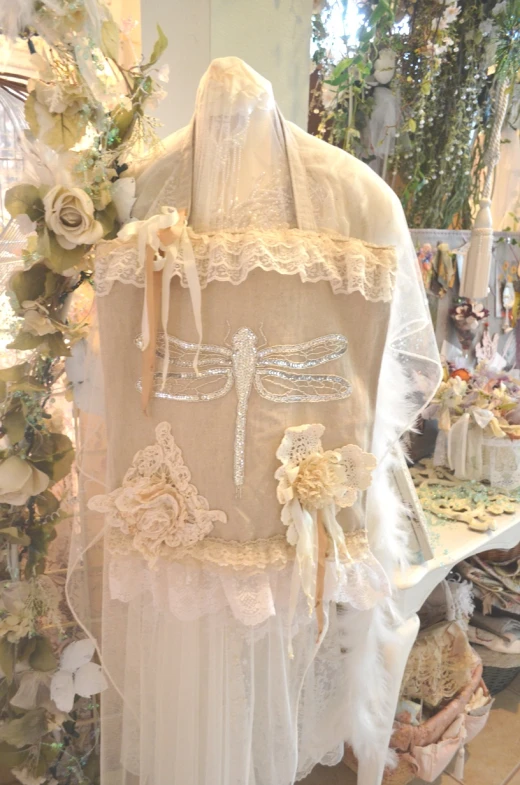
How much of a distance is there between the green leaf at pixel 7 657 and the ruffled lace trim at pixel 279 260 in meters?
0.67

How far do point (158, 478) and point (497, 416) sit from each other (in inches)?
44.0

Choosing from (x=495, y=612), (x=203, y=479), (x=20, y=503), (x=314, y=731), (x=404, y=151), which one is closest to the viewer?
(x=203, y=479)

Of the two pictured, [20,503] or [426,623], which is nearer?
[20,503]

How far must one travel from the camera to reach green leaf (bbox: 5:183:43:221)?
0.74m

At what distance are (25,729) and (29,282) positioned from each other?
0.80 metres

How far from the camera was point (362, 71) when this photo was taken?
4.39ft

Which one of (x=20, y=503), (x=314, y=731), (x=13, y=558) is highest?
(x=20, y=503)

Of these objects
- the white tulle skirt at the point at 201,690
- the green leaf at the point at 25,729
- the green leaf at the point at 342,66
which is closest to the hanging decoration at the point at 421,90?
the green leaf at the point at 342,66

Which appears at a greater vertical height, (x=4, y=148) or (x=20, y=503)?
(x=4, y=148)

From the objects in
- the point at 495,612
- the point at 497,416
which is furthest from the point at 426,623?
the point at 497,416

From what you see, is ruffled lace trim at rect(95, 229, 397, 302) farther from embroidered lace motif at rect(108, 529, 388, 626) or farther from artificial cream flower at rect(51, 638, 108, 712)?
artificial cream flower at rect(51, 638, 108, 712)

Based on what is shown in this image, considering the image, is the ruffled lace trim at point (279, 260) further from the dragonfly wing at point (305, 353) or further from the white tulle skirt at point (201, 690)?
the white tulle skirt at point (201, 690)

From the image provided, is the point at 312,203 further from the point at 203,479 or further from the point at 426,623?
the point at 426,623

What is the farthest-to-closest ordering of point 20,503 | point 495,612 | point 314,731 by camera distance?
point 495,612, point 314,731, point 20,503
